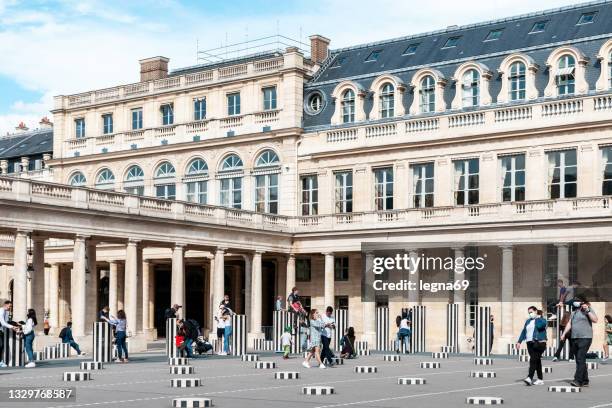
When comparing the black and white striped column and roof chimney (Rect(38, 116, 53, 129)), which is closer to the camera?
the black and white striped column

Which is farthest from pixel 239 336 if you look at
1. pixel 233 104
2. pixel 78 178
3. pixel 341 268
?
pixel 78 178

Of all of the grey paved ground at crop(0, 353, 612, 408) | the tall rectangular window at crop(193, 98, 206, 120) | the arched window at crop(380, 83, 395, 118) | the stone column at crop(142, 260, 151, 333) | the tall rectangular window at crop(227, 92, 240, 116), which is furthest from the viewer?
the tall rectangular window at crop(193, 98, 206, 120)

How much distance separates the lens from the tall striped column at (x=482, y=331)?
40500 mm

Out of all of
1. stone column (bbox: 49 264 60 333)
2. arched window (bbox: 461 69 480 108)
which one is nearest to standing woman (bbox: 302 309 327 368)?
arched window (bbox: 461 69 480 108)

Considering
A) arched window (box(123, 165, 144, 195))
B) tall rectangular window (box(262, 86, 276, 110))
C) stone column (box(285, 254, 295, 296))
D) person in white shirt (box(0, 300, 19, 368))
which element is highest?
tall rectangular window (box(262, 86, 276, 110))

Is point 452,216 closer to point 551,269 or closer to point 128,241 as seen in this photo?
point 551,269

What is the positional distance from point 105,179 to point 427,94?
74.6 feet

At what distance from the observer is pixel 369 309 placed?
5712cm

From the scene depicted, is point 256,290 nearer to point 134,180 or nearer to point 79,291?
point 79,291

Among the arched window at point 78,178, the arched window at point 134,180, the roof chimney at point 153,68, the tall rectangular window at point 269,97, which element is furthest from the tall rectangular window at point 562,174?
the arched window at point 78,178

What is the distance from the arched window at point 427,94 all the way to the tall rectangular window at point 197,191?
14359 mm

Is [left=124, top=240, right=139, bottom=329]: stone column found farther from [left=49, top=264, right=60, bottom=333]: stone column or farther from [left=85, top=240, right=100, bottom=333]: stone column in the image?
[left=49, top=264, right=60, bottom=333]: stone column

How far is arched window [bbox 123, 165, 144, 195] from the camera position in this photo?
6694 centimetres

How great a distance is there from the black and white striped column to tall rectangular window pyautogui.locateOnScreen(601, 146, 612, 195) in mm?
28986
